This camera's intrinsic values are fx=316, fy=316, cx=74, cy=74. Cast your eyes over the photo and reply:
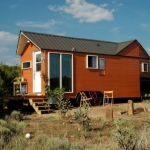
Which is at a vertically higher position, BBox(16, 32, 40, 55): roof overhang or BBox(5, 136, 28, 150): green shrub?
BBox(16, 32, 40, 55): roof overhang

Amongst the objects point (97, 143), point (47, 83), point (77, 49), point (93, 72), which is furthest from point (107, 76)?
point (97, 143)

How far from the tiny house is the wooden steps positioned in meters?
0.77

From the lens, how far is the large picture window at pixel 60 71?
15.9 m

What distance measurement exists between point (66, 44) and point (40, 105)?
3948 millimetres

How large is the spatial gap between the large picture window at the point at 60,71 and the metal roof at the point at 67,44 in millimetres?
481

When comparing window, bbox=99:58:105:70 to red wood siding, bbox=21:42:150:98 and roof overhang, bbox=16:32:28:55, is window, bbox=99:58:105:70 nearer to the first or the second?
red wood siding, bbox=21:42:150:98

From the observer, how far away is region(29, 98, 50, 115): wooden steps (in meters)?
14.4

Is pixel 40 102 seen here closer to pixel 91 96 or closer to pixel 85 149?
pixel 91 96

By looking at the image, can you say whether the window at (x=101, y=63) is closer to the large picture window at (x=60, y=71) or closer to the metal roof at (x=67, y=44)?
the metal roof at (x=67, y=44)

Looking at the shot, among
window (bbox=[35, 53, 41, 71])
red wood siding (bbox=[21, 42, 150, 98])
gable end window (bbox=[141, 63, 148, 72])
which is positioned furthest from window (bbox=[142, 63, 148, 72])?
window (bbox=[35, 53, 41, 71])

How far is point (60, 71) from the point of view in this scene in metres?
16.1

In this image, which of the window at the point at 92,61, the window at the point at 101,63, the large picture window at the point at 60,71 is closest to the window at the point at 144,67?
the window at the point at 101,63

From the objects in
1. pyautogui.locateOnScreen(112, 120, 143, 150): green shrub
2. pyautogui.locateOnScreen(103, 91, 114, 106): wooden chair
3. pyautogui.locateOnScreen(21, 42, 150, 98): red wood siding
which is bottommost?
pyautogui.locateOnScreen(112, 120, 143, 150): green shrub

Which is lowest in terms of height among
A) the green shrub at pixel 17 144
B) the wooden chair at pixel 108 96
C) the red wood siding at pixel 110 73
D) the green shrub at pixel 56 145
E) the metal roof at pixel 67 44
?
the green shrub at pixel 17 144
